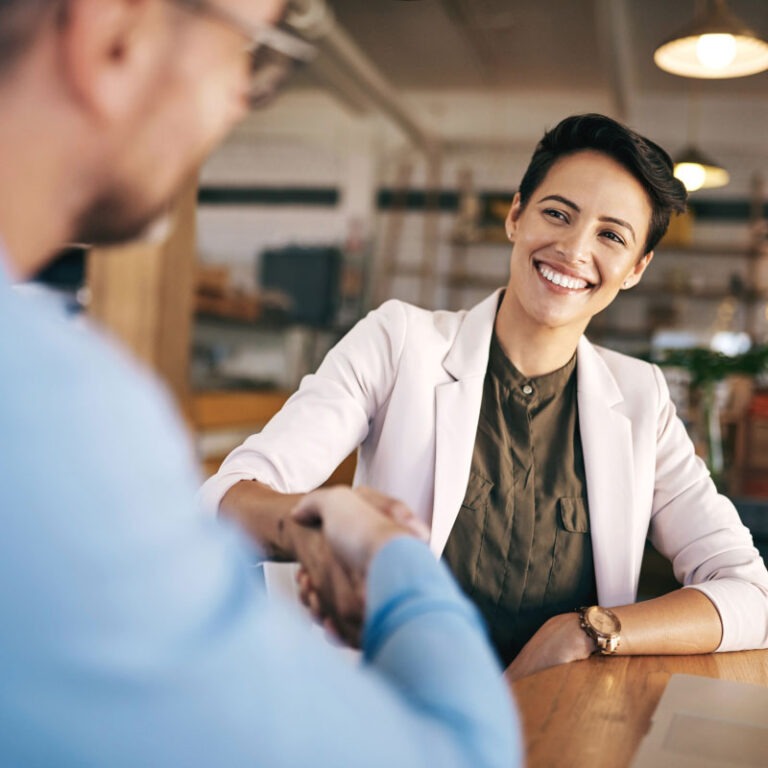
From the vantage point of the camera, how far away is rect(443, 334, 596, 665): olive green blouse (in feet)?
4.68

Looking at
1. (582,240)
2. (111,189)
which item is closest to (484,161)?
(582,240)

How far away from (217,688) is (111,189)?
0.89 ft

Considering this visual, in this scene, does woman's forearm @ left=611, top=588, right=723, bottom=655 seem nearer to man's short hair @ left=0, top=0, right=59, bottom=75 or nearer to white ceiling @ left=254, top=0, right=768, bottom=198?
man's short hair @ left=0, top=0, right=59, bottom=75

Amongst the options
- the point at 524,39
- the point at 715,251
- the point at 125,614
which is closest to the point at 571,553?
the point at 125,614

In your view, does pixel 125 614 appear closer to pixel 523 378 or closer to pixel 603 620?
pixel 603 620

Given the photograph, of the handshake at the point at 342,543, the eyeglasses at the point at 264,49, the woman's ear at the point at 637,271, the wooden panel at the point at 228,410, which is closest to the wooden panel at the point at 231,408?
the wooden panel at the point at 228,410

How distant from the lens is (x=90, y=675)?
393 mm

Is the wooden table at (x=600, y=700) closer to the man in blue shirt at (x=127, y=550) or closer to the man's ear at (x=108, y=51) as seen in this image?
the man in blue shirt at (x=127, y=550)

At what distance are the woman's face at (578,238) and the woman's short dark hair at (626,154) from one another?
1cm

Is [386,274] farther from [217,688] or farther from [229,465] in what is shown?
[217,688]

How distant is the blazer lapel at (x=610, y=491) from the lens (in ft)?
4.75

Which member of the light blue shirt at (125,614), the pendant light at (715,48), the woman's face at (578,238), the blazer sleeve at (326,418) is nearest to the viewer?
the light blue shirt at (125,614)

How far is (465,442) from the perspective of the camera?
57.5 inches

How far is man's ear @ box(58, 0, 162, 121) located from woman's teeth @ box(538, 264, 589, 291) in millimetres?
1095
